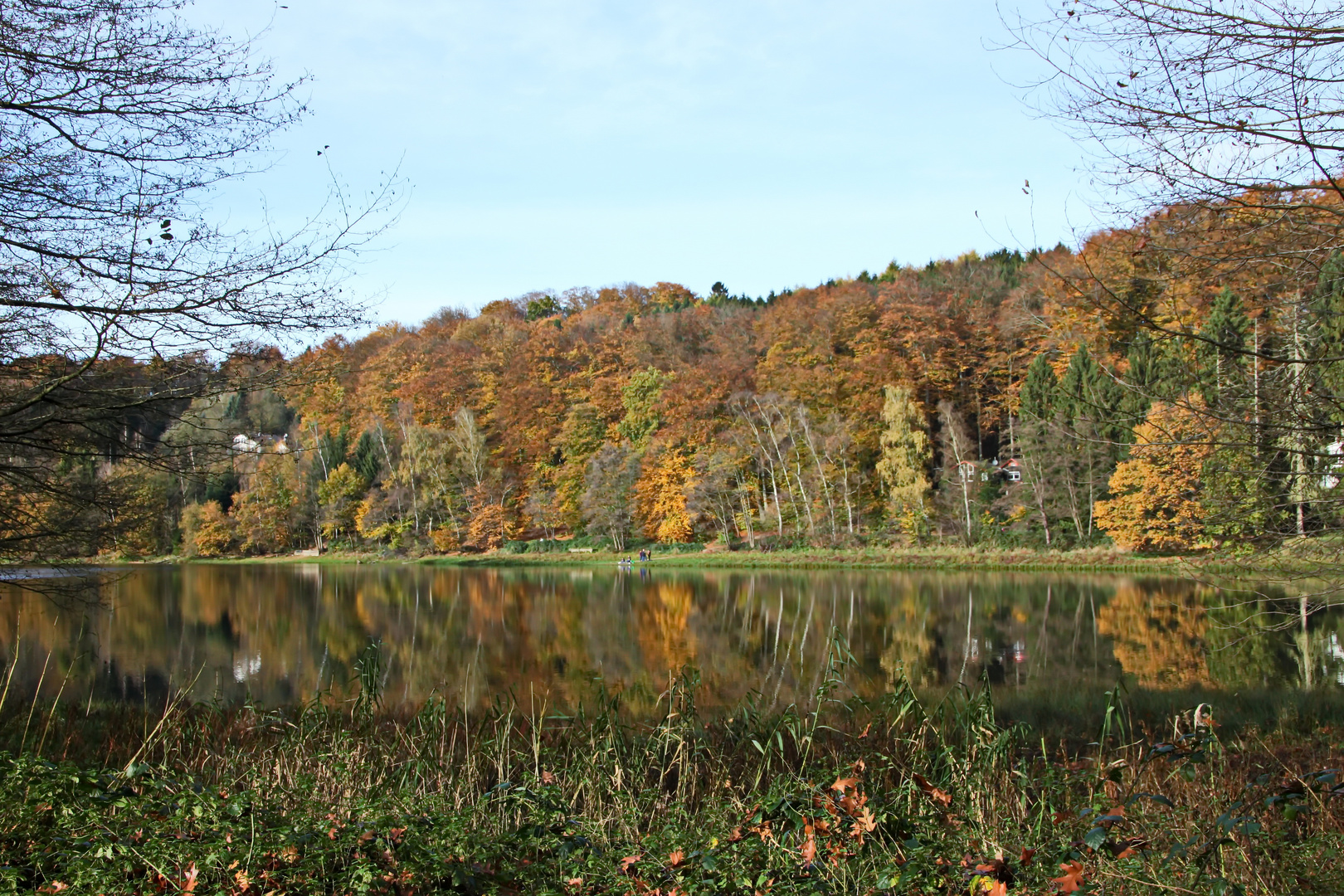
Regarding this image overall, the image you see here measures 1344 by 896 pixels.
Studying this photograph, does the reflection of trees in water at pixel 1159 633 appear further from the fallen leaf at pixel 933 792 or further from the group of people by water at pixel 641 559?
the group of people by water at pixel 641 559

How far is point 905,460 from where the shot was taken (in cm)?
3506

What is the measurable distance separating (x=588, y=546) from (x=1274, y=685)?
35.2 metres

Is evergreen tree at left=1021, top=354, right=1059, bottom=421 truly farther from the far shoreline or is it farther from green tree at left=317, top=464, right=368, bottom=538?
green tree at left=317, top=464, right=368, bottom=538

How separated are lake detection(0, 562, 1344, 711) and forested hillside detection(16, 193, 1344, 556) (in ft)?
4.37

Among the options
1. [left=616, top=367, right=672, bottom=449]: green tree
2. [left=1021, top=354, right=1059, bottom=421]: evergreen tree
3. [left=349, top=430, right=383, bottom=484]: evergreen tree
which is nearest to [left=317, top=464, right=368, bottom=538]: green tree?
[left=349, top=430, right=383, bottom=484]: evergreen tree

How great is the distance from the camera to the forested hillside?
533 cm

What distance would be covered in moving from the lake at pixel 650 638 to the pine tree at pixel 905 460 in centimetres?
627

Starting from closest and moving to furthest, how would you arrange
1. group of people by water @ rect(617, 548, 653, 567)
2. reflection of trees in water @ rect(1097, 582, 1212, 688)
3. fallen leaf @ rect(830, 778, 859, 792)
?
fallen leaf @ rect(830, 778, 859, 792)
reflection of trees in water @ rect(1097, 582, 1212, 688)
group of people by water @ rect(617, 548, 653, 567)

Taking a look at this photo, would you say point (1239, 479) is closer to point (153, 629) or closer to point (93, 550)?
point (93, 550)

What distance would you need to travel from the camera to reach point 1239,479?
553 centimetres

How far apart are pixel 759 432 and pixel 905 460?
7.48 m

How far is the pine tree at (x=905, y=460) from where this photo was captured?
1340 inches

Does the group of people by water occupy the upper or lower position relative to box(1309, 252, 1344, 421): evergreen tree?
lower

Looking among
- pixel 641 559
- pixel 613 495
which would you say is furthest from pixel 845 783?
pixel 613 495
